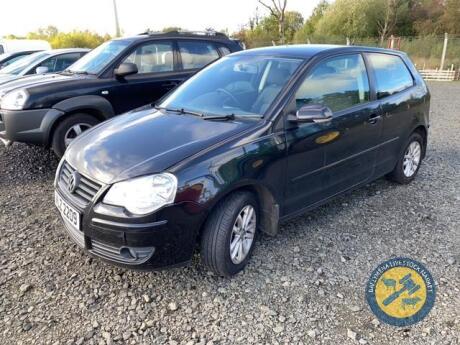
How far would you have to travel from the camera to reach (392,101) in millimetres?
4203

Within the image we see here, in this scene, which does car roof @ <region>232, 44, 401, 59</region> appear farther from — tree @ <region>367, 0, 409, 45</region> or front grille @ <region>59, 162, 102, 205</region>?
tree @ <region>367, 0, 409, 45</region>

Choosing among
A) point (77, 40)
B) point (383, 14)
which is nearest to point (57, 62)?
point (77, 40)

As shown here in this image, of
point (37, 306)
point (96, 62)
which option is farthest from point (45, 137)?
point (37, 306)

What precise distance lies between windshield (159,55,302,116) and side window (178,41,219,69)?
233 centimetres

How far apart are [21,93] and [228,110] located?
303 centimetres

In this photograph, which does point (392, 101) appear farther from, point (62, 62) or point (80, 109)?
point (62, 62)

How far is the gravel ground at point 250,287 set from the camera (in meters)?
2.49

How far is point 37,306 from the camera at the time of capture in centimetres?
269

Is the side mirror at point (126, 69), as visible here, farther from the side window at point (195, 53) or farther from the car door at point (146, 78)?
the side window at point (195, 53)

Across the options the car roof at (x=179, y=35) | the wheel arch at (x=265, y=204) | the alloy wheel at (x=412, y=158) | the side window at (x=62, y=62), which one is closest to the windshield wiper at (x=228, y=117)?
the wheel arch at (x=265, y=204)

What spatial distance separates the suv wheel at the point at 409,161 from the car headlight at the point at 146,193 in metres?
3.19

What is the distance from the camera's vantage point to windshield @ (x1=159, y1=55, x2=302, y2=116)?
10.6ft

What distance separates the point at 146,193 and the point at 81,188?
1.90ft

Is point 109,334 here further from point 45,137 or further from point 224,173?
point 45,137
